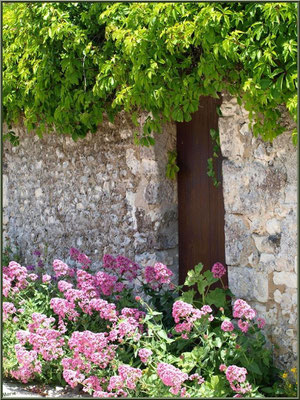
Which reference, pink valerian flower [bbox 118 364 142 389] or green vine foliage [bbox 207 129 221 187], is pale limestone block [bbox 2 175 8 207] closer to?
green vine foliage [bbox 207 129 221 187]

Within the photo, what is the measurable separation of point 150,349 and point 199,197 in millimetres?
1623

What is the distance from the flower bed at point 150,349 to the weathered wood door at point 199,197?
0.59 metres

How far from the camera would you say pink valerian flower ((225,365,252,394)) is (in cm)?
367

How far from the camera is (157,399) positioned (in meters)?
3.74

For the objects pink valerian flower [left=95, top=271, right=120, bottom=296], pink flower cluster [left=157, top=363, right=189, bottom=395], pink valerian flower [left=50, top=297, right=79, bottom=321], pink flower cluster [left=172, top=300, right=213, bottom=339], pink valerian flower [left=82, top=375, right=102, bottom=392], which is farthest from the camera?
pink valerian flower [left=95, top=271, right=120, bottom=296]

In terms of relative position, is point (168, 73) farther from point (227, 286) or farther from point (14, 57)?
point (14, 57)

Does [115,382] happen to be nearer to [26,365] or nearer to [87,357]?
[87,357]

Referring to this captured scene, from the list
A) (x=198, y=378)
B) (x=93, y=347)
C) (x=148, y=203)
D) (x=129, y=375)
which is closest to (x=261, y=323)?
(x=198, y=378)

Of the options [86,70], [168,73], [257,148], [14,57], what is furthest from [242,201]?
[14,57]

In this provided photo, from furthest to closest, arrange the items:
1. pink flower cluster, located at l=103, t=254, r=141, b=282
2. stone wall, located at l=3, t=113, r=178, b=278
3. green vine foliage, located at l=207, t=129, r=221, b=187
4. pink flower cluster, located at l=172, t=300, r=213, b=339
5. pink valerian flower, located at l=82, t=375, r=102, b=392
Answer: stone wall, located at l=3, t=113, r=178, b=278
green vine foliage, located at l=207, t=129, r=221, b=187
pink flower cluster, located at l=103, t=254, r=141, b=282
pink valerian flower, located at l=82, t=375, r=102, b=392
pink flower cluster, located at l=172, t=300, r=213, b=339

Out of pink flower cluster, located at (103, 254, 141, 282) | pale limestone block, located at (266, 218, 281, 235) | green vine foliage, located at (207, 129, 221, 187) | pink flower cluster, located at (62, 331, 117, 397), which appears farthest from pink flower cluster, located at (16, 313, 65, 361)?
green vine foliage, located at (207, 129, 221, 187)

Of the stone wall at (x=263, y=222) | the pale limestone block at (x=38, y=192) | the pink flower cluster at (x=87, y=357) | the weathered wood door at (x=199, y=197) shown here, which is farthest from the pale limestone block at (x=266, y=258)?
the pale limestone block at (x=38, y=192)

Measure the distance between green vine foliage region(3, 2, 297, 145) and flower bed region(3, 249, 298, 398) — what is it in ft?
3.98

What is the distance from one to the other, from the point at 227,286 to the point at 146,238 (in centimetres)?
86
